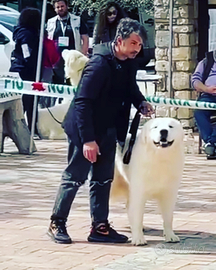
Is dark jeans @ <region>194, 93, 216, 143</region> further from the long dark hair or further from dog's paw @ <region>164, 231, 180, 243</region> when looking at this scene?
dog's paw @ <region>164, 231, 180, 243</region>

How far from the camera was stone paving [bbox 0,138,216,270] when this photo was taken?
511cm

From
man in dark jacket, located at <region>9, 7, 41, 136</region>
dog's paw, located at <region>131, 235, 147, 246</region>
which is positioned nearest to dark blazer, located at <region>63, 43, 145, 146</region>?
dog's paw, located at <region>131, 235, 147, 246</region>

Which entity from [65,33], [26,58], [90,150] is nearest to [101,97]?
[90,150]

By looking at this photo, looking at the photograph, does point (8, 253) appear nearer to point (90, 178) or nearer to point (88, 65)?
point (90, 178)

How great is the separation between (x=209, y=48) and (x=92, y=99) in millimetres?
6396

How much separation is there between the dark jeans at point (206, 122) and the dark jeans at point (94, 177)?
13.6 feet

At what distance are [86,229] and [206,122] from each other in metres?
4.03

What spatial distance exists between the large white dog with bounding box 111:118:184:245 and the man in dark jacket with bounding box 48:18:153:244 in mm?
188

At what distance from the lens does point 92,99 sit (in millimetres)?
5453

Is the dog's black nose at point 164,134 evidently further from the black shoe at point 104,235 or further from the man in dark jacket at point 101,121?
the black shoe at point 104,235

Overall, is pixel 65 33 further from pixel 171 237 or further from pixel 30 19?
pixel 171 237

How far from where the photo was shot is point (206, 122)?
9.77 metres

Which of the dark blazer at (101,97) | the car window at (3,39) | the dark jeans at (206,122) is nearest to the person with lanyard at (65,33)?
the dark jeans at (206,122)

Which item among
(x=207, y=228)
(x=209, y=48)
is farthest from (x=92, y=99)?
A: (x=209, y=48)
